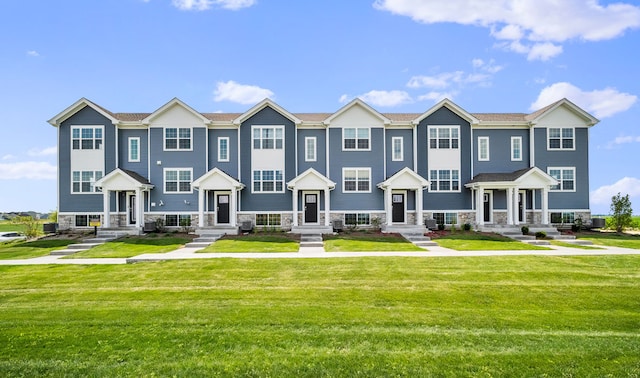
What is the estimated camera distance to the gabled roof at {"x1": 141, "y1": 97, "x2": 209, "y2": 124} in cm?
2491

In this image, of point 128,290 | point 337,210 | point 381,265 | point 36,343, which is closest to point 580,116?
point 337,210

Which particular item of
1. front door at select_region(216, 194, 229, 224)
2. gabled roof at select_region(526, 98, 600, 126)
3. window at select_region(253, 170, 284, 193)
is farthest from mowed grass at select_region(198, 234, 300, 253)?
gabled roof at select_region(526, 98, 600, 126)

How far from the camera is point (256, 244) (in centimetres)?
1908

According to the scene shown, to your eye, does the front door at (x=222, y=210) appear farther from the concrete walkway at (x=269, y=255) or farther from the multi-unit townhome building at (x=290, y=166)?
the concrete walkway at (x=269, y=255)

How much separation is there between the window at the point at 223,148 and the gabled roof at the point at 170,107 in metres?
1.63

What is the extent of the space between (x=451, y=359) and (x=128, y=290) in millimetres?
8486

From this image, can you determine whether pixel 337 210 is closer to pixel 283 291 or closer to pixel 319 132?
pixel 319 132

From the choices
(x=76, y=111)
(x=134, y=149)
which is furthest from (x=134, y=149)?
(x=76, y=111)

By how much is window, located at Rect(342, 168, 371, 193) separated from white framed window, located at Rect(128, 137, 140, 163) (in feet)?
47.1

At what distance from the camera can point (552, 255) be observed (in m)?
15.4

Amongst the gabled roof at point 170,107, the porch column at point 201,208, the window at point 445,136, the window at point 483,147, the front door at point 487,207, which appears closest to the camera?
the porch column at point 201,208

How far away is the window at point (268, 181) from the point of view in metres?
25.2

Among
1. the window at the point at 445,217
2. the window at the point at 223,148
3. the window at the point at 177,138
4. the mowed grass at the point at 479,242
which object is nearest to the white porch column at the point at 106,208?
the window at the point at 177,138

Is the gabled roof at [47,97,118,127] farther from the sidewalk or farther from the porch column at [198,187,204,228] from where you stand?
the sidewalk
